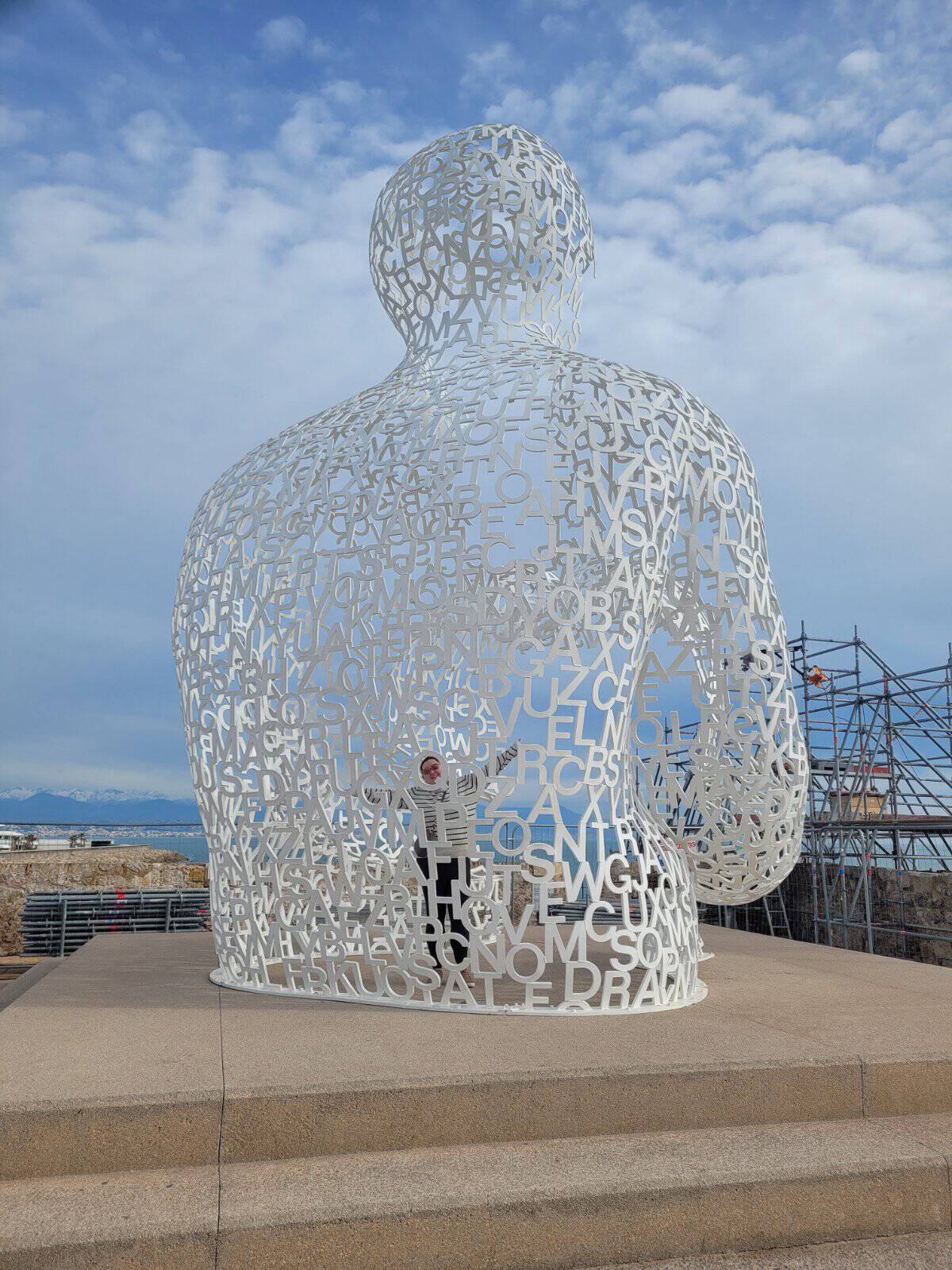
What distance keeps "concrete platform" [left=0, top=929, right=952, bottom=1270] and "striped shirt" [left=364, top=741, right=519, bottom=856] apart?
794mm

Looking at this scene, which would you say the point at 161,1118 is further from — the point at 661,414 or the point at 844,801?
the point at 844,801

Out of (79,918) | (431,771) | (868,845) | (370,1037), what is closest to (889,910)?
(868,845)

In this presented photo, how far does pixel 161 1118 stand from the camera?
3373 millimetres

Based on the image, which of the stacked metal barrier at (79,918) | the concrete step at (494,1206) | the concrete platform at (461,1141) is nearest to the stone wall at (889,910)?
the stacked metal barrier at (79,918)

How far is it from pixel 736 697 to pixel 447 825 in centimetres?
168

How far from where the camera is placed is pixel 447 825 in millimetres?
4875

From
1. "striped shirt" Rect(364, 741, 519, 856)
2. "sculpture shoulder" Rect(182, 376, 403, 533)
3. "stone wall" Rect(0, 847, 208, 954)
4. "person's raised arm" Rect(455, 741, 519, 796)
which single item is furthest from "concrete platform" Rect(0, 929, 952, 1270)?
"stone wall" Rect(0, 847, 208, 954)

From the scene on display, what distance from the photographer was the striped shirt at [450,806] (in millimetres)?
4840

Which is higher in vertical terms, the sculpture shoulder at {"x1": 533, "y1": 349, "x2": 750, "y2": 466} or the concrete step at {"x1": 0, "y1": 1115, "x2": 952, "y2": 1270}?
the sculpture shoulder at {"x1": 533, "y1": 349, "x2": 750, "y2": 466}

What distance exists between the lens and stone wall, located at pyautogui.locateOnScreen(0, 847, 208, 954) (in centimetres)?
1092

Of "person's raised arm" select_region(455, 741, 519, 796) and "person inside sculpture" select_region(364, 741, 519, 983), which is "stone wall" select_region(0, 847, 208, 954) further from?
"person's raised arm" select_region(455, 741, 519, 796)

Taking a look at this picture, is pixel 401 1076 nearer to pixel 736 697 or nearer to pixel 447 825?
pixel 447 825

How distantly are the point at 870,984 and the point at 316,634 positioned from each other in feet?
12.3

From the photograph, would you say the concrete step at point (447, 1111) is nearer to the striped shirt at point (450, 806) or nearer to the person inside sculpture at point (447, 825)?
the person inside sculpture at point (447, 825)
